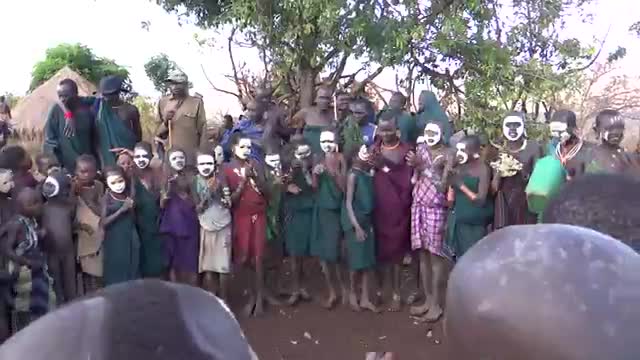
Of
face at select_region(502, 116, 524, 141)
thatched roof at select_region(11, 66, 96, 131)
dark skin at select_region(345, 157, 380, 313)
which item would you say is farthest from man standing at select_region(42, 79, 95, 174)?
thatched roof at select_region(11, 66, 96, 131)

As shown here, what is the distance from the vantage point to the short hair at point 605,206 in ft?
6.35

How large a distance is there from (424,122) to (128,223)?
8.98ft

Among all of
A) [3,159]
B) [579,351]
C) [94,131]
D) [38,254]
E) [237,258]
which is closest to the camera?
[579,351]

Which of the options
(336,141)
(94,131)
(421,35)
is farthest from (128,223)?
(421,35)

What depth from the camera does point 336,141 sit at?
→ 6.16m

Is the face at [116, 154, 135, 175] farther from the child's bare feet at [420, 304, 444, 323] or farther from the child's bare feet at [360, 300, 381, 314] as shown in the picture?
the child's bare feet at [420, 304, 444, 323]

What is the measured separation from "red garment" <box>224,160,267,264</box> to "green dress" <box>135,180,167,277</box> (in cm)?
55

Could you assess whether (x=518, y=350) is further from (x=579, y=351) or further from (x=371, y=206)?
(x=371, y=206)

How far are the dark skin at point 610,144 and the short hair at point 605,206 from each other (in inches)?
115

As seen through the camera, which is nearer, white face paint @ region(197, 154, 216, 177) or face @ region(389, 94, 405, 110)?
white face paint @ region(197, 154, 216, 177)

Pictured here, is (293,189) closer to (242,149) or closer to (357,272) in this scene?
(242,149)

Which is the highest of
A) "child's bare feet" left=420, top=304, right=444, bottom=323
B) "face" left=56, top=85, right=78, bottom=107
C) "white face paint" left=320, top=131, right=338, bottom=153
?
"face" left=56, top=85, right=78, bottom=107

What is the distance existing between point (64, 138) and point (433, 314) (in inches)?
124

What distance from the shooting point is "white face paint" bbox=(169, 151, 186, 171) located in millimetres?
5621
